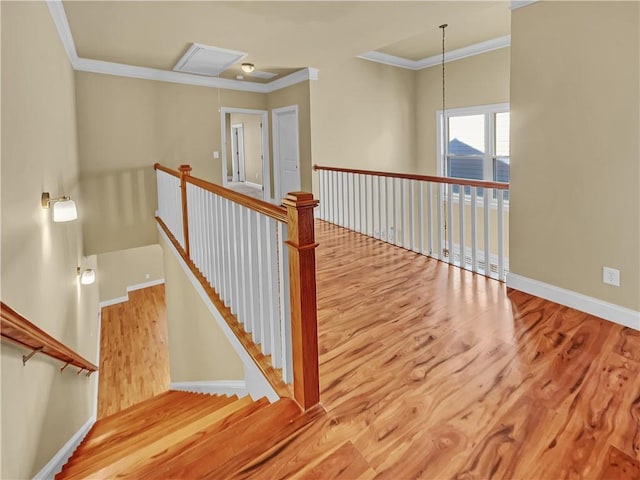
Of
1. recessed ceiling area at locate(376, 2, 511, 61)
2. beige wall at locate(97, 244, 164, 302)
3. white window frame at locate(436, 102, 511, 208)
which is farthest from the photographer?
beige wall at locate(97, 244, 164, 302)

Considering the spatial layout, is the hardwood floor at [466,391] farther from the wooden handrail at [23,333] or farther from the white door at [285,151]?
the white door at [285,151]

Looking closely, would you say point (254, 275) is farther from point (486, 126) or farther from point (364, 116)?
point (486, 126)

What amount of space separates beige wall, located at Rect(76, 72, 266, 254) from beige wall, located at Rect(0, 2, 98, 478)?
1594 millimetres

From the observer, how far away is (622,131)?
252 cm

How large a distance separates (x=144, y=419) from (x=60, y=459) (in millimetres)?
1277

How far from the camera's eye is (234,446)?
62.1 inches

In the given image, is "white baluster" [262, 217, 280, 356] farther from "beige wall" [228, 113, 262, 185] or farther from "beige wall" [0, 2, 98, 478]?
"beige wall" [228, 113, 262, 185]

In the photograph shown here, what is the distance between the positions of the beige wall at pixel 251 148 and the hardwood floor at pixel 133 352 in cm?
407

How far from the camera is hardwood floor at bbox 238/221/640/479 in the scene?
1511mm

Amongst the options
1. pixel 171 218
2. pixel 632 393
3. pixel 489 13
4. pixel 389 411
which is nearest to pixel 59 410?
pixel 389 411

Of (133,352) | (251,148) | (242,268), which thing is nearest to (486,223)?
(242,268)

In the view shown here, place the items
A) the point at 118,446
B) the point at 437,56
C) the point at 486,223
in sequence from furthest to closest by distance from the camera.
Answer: the point at 437,56 → the point at 486,223 → the point at 118,446

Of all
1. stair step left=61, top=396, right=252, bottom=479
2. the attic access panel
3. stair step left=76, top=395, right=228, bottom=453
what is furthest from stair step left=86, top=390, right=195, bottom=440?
the attic access panel

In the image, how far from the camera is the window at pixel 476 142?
5.91 m
